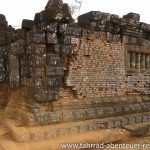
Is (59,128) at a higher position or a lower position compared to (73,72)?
lower

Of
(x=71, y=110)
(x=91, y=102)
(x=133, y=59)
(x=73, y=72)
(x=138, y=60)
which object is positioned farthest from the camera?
(x=138, y=60)

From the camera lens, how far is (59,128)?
5.72m

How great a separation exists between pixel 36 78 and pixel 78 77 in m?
1.07

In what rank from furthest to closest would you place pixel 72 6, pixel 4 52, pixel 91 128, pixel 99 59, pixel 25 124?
pixel 72 6
pixel 4 52
pixel 99 59
pixel 91 128
pixel 25 124

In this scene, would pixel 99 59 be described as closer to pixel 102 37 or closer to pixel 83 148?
pixel 102 37

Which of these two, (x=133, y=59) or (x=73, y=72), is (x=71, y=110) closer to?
(x=73, y=72)

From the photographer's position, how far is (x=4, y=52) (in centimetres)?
754

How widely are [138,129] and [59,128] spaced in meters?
2.14

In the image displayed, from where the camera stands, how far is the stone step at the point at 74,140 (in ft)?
17.1

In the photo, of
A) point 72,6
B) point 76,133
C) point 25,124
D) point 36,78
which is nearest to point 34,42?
point 36,78

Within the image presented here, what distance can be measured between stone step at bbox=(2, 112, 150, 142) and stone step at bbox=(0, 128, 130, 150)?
0.10 m

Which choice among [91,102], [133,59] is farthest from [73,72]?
[133,59]

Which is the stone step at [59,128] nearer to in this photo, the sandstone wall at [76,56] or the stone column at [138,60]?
the sandstone wall at [76,56]

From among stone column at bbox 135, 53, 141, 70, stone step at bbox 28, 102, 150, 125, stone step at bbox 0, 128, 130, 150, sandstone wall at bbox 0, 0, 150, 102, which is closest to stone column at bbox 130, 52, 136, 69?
sandstone wall at bbox 0, 0, 150, 102
